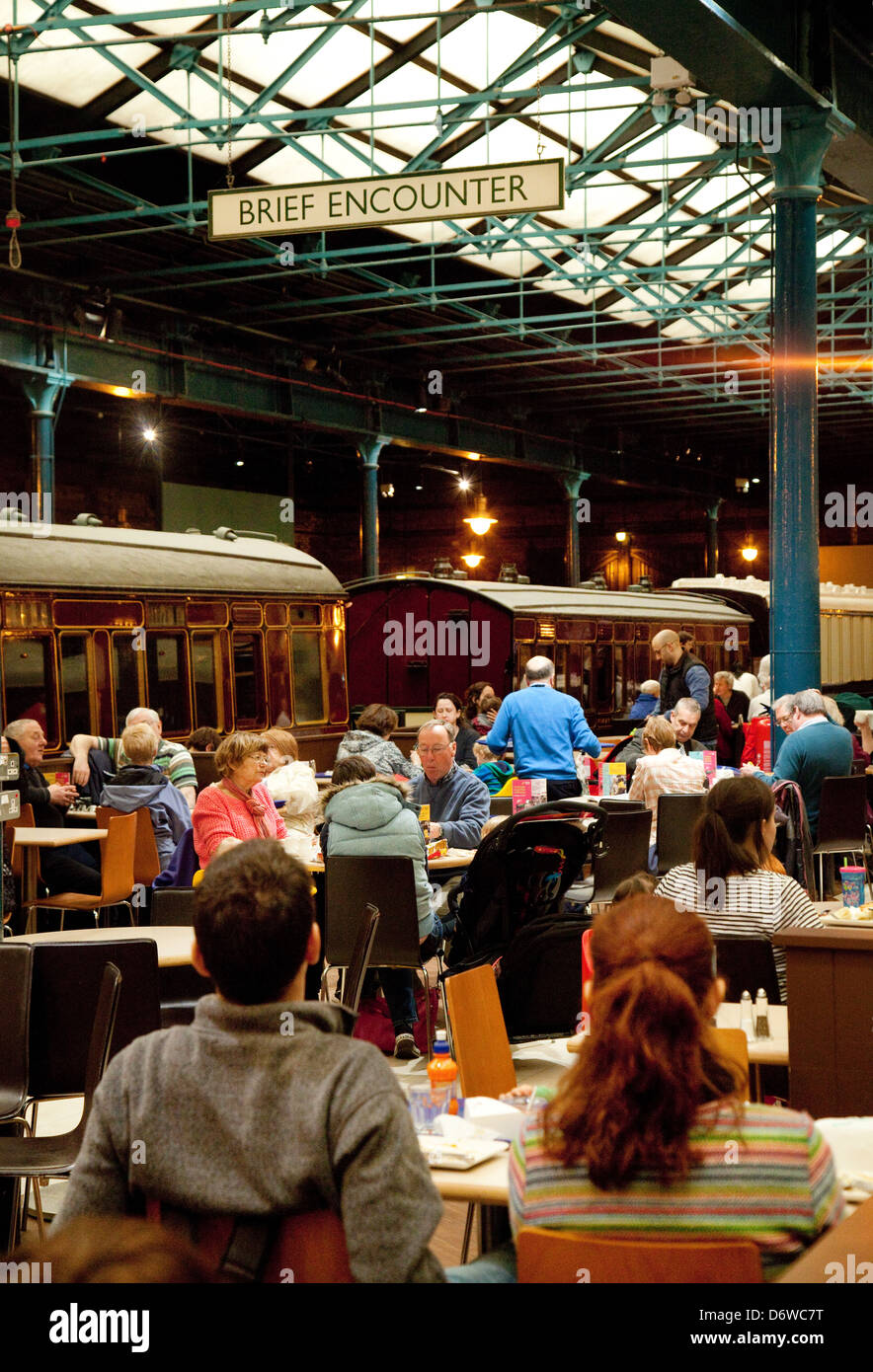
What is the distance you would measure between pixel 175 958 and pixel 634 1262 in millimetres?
3400

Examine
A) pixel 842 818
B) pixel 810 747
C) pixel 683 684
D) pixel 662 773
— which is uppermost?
pixel 683 684

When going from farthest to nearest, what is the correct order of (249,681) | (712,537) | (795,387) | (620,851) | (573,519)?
1. (712,537)
2. (573,519)
3. (249,681)
4. (795,387)
5. (620,851)

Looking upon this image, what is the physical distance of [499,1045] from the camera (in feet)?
14.3

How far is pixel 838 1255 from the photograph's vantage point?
7.74 ft

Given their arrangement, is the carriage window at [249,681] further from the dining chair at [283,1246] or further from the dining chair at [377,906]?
the dining chair at [283,1246]

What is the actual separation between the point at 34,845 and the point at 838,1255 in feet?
23.2

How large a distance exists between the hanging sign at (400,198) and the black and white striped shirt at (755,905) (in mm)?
4057

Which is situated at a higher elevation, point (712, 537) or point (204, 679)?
point (712, 537)

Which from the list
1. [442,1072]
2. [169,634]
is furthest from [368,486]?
[442,1072]

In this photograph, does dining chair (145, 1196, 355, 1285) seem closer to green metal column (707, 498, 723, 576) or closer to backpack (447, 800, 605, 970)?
backpack (447, 800, 605, 970)

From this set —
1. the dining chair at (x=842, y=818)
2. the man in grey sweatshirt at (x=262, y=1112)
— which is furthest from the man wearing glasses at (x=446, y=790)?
the man in grey sweatshirt at (x=262, y=1112)

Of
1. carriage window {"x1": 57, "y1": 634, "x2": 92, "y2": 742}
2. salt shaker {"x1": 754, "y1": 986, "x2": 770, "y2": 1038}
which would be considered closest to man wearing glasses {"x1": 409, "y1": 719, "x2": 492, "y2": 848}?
salt shaker {"x1": 754, "y1": 986, "x2": 770, "y2": 1038}

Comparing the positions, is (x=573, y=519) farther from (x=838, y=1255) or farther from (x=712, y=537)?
(x=838, y=1255)
